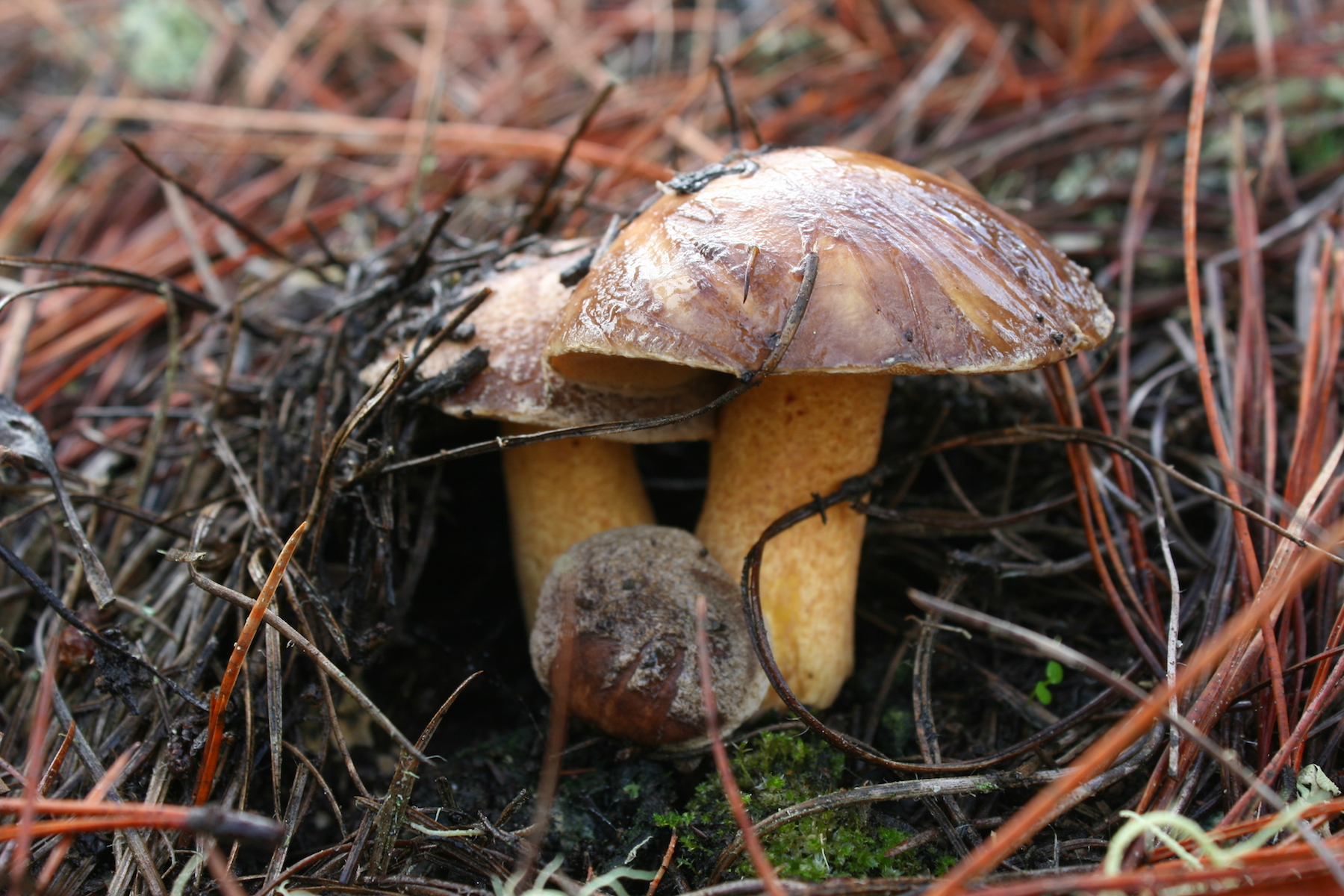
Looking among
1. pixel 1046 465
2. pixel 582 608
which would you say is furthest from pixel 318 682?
pixel 1046 465

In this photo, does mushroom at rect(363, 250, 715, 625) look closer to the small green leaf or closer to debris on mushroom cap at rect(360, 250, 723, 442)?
debris on mushroom cap at rect(360, 250, 723, 442)

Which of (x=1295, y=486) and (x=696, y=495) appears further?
(x=696, y=495)

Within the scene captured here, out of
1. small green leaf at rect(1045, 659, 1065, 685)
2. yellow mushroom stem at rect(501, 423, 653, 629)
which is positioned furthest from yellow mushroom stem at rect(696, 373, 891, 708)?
small green leaf at rect(1045, 659, 1065, 685)

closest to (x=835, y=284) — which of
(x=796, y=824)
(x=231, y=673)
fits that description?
(x=796, y=824)

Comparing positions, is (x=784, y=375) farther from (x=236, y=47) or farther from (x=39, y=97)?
(x=39, y=97)

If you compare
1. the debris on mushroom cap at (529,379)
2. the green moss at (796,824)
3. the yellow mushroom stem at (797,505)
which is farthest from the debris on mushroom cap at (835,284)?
the green moss at (796,824)
